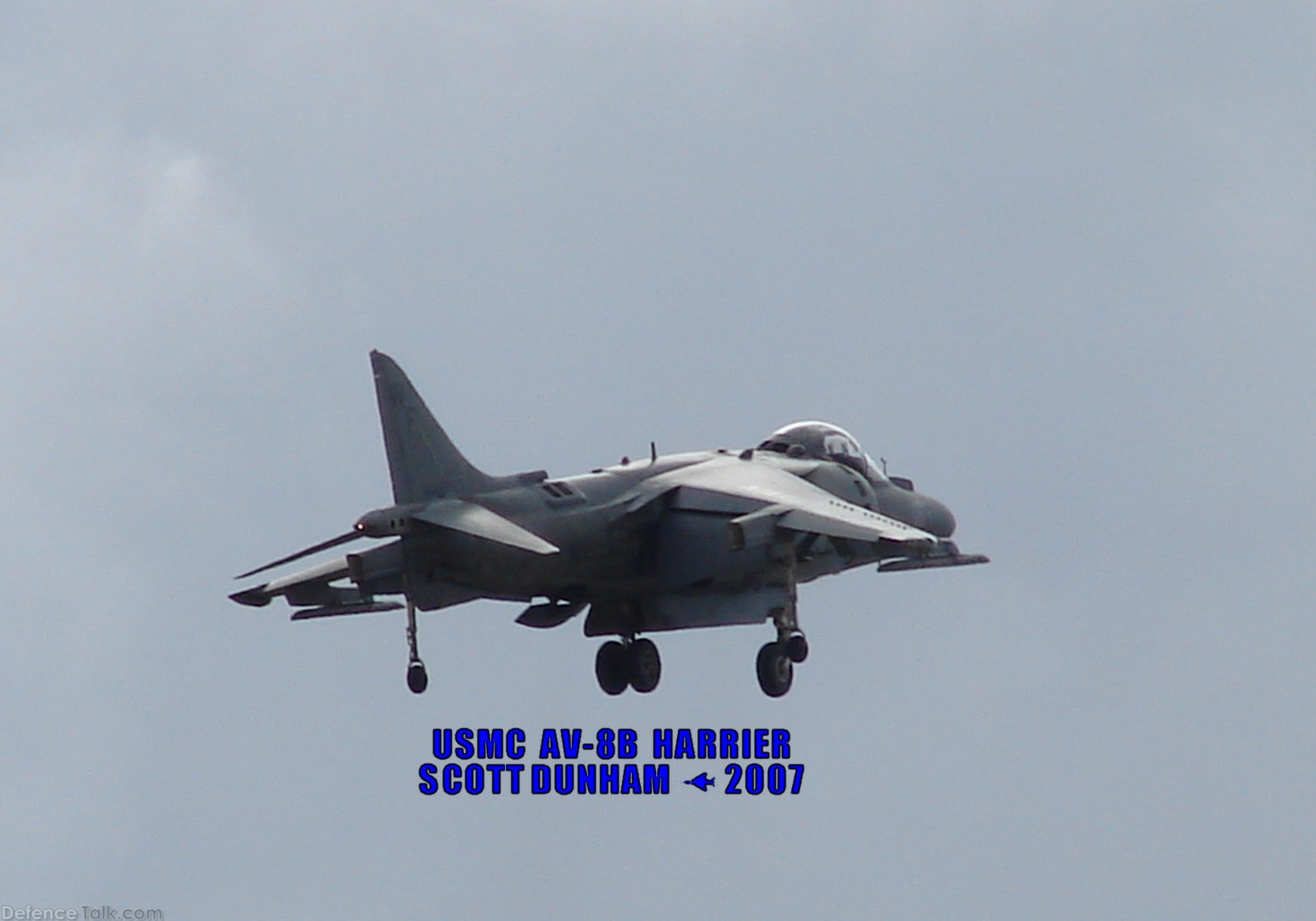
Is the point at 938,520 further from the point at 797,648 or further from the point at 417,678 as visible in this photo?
the point at 417,678

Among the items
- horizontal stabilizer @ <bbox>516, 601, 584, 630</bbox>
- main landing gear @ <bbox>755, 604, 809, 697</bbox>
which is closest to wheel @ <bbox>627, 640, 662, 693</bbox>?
horizontal stabilizer @ <bbox>516, 601, 584, 630</bbox>

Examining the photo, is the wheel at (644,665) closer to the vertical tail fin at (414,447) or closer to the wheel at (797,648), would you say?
the wheel at (797,648)

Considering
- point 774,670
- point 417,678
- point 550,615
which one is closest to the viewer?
point 417,678

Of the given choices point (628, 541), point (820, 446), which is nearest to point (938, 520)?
point (820, 446)

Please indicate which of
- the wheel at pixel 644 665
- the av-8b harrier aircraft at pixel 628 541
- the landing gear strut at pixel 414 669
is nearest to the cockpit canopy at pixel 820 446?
the av-8b harrier aircraft at pixel 628 541

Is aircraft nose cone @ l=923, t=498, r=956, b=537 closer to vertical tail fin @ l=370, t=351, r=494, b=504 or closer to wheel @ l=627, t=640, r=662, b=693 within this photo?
wheel @ l=627, t=640, r=662, b=693

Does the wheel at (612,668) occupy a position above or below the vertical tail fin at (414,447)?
below

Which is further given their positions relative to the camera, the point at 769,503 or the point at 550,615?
the point at 550,615

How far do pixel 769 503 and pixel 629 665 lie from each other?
4.86 metres

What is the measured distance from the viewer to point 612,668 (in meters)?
56.3

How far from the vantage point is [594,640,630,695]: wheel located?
56.2 meters

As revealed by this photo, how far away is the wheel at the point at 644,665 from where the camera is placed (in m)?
56.1

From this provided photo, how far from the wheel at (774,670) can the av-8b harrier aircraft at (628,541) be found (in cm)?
3

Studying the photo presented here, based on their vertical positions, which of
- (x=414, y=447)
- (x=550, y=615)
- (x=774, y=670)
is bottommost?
(x=774, y=670)
